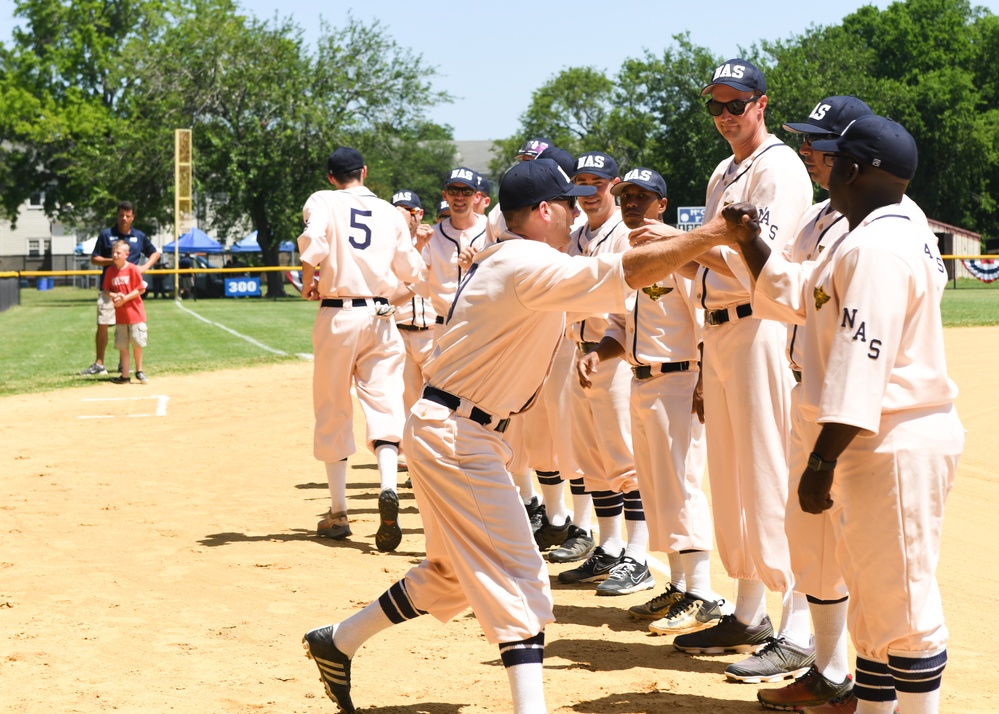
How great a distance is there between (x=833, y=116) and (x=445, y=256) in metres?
4.40

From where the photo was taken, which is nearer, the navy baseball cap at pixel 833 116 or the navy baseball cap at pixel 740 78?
the navy baseball cap at pixel 833 116

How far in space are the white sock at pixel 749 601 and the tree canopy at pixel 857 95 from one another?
54956mm

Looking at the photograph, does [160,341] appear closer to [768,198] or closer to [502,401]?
[768,198]

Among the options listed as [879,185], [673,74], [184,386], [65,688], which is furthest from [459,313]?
[673,74]

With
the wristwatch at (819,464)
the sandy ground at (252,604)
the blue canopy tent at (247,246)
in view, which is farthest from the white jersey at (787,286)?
the blue canopy tent at (247,246)

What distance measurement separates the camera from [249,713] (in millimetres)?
4637

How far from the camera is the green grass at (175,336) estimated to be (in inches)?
721

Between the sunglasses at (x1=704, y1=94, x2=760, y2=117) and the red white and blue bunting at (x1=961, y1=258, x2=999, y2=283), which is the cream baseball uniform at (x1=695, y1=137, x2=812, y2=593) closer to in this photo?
the sunglasses at (x1=704, y1=94, x2=760, y2=117)

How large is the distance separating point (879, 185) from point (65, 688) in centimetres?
398

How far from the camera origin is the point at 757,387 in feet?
16.9

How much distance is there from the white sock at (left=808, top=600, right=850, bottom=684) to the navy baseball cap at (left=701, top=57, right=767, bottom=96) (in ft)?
7.91

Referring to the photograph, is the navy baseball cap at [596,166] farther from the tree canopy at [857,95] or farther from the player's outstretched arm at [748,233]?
the tree canopy at [857,95]

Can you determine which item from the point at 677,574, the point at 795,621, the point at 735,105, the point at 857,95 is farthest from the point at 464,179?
the point at 857,95

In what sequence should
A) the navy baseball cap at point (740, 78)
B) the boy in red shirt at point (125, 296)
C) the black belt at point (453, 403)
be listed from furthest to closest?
the boy in red shirt at point (125, 296)
the navy baseball cap at point (740, 78)
the black belt at point (453, 403)
